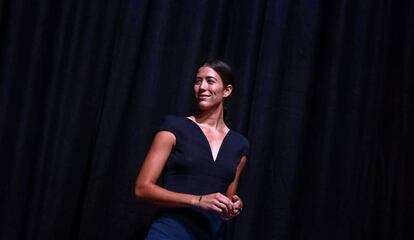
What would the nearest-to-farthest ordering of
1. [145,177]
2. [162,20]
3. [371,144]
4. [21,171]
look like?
1. [145,177]
2. [21,171]
3. [162,20]
4. [371,144]

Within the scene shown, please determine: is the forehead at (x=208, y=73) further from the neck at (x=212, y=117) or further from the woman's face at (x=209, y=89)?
the neck at (x=212, y=117)

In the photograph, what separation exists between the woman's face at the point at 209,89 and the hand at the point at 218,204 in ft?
1.51

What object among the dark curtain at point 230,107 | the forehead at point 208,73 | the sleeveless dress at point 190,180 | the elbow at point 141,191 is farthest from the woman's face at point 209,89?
the dark curtain at point 230,107

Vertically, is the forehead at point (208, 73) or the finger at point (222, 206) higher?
the forehead at point (208, 73)

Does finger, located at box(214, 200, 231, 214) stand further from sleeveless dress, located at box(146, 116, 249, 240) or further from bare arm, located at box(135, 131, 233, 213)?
sleeveless dress, located at box(146, 116, 249, 240)

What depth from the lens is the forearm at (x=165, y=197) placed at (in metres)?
1.43

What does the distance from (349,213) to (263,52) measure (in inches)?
36.5

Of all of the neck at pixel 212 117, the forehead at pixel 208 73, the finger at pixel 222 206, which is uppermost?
the forehead at pixel 208 73

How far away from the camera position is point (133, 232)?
91.6 inches

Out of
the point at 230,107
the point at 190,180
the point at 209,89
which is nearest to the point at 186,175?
the point at 190,180

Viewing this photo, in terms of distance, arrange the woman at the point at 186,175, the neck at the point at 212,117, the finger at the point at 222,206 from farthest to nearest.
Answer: the neck at the point at 212,117, the woman at the point at 186,175, the finger at the point at 222,206

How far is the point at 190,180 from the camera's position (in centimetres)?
157

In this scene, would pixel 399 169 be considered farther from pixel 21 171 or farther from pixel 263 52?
pixel 21 171

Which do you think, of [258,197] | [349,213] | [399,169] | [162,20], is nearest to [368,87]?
[399,169]
